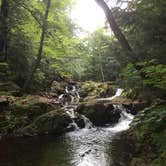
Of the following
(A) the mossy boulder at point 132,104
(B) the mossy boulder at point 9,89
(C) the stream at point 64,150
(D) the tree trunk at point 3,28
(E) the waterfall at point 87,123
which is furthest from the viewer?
(A) the mossy boulder at point 132,104

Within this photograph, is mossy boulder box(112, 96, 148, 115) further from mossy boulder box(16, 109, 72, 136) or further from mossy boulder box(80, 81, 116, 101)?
mossy boulder box(80, 81, 116, 101)

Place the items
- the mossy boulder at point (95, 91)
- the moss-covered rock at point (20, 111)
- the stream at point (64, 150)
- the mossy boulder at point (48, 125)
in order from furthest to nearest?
the mossy boulder at point (95, 91)
the moss-covered rock at point (20, 111)
the mossy boulder at point (48, 125)
the stream at point (64, 150)

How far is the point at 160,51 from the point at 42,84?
10475 mm

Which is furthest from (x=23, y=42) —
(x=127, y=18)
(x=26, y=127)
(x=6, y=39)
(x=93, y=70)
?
(x=93, y=70)

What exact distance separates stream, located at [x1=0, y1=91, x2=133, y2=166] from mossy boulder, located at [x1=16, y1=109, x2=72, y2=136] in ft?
1.55

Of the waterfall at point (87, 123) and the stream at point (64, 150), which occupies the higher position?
the waterfall at point (87, 123)

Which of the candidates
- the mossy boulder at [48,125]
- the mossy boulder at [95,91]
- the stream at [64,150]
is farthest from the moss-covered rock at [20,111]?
the mossy boulder at [95,91]

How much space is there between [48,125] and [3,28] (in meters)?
5.29

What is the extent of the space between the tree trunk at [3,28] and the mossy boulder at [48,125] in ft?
13.7

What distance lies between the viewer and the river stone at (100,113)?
1063 centimetres

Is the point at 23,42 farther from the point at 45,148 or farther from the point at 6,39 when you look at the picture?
the point at 45,148

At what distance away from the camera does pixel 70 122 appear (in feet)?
32.4

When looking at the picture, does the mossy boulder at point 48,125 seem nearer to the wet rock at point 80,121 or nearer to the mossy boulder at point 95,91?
the wet rock at point 80,121

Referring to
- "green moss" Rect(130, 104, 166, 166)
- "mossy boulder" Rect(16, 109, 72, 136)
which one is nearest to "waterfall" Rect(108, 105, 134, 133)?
"mossy boulder" Rect(16, 109, 72, 136)
